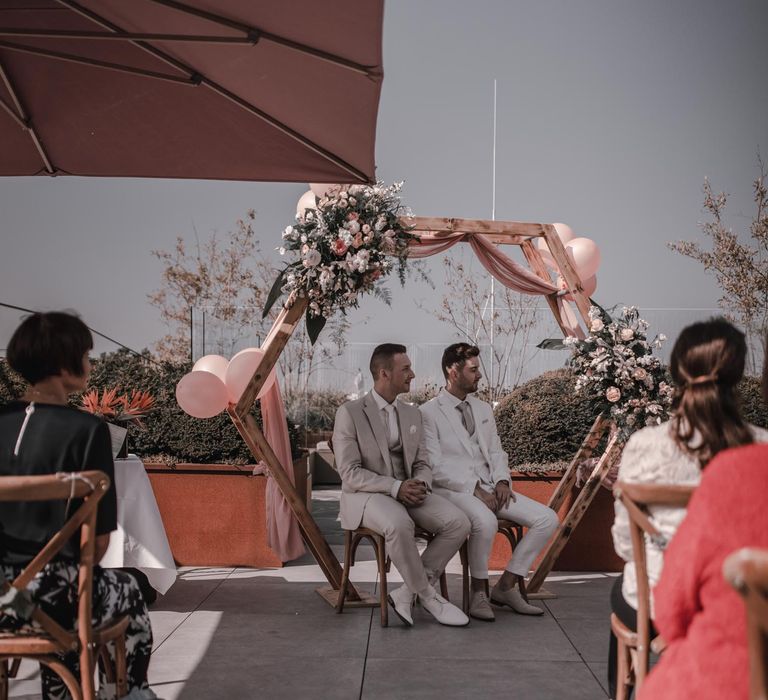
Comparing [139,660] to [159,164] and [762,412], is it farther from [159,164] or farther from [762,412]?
[762,412]

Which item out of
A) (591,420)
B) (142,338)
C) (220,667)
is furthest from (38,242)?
(220,667)

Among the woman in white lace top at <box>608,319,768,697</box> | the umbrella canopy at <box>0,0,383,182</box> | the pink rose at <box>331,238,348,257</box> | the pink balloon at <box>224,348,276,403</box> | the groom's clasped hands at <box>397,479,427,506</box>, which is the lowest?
the groom's clasped hands at <box>397,479,427,506</box>

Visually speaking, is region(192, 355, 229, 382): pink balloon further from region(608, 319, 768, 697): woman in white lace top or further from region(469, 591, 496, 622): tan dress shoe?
region(608, 319, 768, 697): woman in white lace top

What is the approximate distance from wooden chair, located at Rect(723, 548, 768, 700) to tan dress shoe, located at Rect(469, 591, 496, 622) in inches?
145

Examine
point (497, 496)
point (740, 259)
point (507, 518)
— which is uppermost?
point (740, 259)

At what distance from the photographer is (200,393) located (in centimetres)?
523

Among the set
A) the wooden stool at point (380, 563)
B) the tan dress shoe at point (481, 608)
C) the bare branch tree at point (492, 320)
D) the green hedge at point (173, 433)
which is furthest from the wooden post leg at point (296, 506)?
the bare branch tree at point (492, 320)

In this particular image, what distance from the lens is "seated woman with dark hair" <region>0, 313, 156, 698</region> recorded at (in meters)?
2.41

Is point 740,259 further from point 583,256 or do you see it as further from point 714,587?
point 714,587

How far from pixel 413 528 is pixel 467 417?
3.28 feet

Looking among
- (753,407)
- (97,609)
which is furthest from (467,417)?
(97,609)

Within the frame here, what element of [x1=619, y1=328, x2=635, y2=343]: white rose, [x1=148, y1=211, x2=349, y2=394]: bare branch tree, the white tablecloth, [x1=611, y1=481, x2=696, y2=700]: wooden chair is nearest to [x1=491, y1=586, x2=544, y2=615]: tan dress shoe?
[x1=619, y1=328, x2=635, y2=343]: white rose

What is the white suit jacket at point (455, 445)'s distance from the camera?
5227 millimetres

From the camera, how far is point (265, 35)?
3.11 meters
